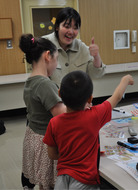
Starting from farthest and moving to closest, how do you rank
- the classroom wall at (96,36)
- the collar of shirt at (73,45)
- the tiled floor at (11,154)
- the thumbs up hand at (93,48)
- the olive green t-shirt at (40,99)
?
the classroom wall at (96,36) → the tiled floor at (11,154) → the collar of shirt at (73,45) → the thumbs up hand at (93,48) → the olive green t-shirt at (40,99)

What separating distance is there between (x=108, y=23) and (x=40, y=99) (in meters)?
4.50

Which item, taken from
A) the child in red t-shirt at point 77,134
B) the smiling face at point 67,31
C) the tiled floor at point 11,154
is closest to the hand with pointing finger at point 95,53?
the smiling face at point 67,31

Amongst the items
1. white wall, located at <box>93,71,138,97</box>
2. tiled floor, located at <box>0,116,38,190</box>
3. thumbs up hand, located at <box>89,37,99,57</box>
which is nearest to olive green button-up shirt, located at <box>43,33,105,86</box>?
thumbs up hand, located at <box>89,37,99,57</box>

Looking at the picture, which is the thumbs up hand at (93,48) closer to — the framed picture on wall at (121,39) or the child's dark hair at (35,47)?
the child's dark hair at (35,47)

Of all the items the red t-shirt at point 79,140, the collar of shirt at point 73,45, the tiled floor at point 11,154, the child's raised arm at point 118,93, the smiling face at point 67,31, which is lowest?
the tiled floor at point 11,154

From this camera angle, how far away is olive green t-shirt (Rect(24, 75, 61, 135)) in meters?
1.22

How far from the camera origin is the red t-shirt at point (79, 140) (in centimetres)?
100

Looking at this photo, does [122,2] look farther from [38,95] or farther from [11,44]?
[38,95]

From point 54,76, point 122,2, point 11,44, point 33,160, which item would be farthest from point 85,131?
point 122,2

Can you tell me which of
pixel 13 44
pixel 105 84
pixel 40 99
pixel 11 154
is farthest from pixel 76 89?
pixel 13 44

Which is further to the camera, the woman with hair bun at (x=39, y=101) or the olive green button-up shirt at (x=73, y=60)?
the olive green button-up shirt at (x=73, y=60)

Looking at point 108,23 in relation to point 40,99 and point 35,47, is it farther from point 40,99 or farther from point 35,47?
point 40,99

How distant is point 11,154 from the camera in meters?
2.85

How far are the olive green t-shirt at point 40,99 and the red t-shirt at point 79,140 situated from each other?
0.68 feet
